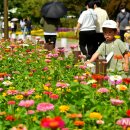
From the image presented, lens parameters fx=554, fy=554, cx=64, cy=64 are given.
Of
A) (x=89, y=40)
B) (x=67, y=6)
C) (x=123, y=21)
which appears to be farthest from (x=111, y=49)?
(x=67, y=6)

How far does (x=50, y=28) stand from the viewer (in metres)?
13.0

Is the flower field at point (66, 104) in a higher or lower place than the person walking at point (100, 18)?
lower

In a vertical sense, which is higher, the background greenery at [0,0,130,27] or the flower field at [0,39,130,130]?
the background greenery at [0,0,130,27]

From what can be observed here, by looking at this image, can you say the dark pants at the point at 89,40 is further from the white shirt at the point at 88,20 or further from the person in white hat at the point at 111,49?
the person in white hat at the point at 111,49

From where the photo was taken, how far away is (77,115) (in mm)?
3084

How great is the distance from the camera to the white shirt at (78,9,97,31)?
1069 centimetres

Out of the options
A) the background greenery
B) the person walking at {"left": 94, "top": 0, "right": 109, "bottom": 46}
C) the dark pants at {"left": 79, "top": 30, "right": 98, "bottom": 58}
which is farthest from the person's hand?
the background greenery

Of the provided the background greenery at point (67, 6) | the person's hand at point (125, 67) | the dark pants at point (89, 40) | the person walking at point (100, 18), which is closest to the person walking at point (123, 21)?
the person walking at point (100, 18)

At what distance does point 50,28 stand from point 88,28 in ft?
7.75

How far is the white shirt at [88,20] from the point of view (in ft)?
35.1

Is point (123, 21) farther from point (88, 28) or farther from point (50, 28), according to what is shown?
point (88, 28)

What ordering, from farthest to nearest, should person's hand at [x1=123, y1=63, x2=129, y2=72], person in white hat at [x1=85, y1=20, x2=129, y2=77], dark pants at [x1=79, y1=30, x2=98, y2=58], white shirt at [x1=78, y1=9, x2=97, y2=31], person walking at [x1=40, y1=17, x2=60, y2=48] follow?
person walking at [x1=40, y1=17, x2=60, y2=48], dark pants at [x1=79, y1=30, x2=98, y2=58], white shirt at [x1=78, y1=9, x2=97, y2=31], person in white hat at [x1=85, y1=20, x2=129, y2=77], person's hand at [x1=123, y1=63, x2=129, y2=72]

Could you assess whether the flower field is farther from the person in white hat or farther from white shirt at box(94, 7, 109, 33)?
white shirt at box(94, 7, 109, 33)

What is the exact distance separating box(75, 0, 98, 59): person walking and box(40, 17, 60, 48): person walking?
198 cm
